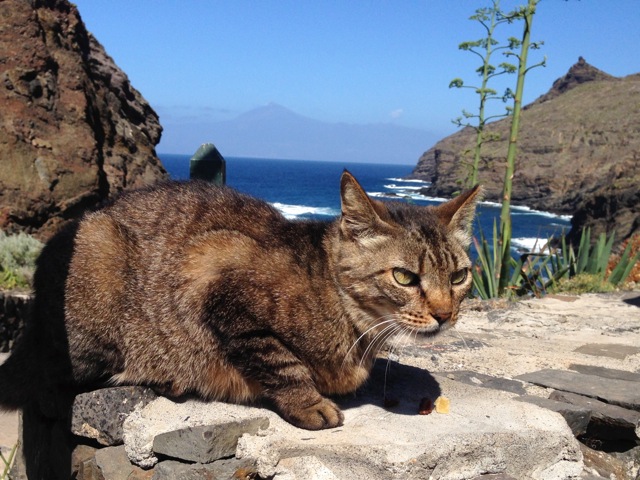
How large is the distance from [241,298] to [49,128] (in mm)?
5197

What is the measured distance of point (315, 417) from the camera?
249 cm

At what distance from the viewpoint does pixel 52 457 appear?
2998 millimetres

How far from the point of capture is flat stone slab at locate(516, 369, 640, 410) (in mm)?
3164

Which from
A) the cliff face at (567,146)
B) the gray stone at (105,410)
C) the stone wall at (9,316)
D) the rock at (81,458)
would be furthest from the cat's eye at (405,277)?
the cliff face at (567,146)

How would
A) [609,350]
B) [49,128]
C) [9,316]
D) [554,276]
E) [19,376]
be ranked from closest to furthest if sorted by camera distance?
[19,376], [609,350], [9,316], [49,128], [554,276]

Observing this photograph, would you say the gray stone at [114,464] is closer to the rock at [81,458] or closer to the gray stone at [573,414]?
the rock at [81,458]

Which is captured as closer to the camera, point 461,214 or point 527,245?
point 461,214

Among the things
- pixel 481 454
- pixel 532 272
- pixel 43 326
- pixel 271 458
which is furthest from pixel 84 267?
pixel 532 272

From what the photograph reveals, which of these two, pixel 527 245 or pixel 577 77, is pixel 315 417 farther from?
pixel 577 77

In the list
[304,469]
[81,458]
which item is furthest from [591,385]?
[81,458]

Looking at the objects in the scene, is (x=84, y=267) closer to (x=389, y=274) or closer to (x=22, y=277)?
(x=389, y=274)

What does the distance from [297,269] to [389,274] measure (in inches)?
15.7

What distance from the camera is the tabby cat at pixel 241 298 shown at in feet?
8.25

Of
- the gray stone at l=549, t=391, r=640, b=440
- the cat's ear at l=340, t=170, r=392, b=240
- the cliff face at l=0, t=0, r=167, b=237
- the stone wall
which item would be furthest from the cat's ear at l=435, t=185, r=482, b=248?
the cliff face at l=0, t=0, r=167, b=237
